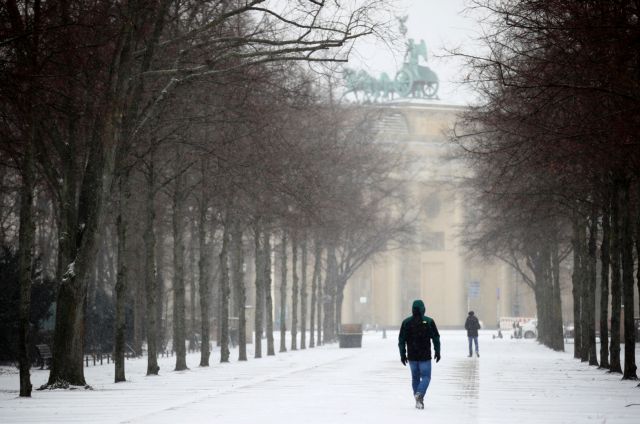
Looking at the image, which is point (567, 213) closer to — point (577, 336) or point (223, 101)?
point (577, 336)

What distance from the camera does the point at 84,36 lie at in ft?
85.5

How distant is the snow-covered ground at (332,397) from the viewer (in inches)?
679

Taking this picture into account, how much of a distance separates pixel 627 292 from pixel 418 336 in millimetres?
11732

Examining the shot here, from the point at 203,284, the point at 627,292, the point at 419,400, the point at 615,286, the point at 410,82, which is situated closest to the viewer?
the point at 419,400

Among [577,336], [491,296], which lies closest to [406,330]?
[577,336]

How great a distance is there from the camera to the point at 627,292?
2897cm

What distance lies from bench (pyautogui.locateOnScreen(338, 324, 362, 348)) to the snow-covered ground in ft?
71.7

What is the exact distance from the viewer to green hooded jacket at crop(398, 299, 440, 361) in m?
18.9

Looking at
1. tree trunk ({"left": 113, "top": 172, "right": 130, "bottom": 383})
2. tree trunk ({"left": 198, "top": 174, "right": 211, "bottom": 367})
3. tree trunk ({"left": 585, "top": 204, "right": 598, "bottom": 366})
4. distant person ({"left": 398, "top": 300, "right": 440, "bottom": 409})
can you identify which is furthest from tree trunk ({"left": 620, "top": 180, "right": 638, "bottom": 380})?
tree trunk ({"left": 198, "top": 174, "right": 211, "bottom": 367})

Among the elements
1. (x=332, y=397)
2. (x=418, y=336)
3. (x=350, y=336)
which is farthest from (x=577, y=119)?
(x=350, y=336)

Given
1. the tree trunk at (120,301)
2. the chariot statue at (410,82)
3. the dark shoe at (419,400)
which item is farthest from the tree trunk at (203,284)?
the chariot statue at (410,82)

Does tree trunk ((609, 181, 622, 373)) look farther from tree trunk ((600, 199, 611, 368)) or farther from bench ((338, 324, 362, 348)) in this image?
bench ((338, 324, 362, 348))

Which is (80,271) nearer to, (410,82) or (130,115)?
(130,115)

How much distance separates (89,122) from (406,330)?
40.3 ft
